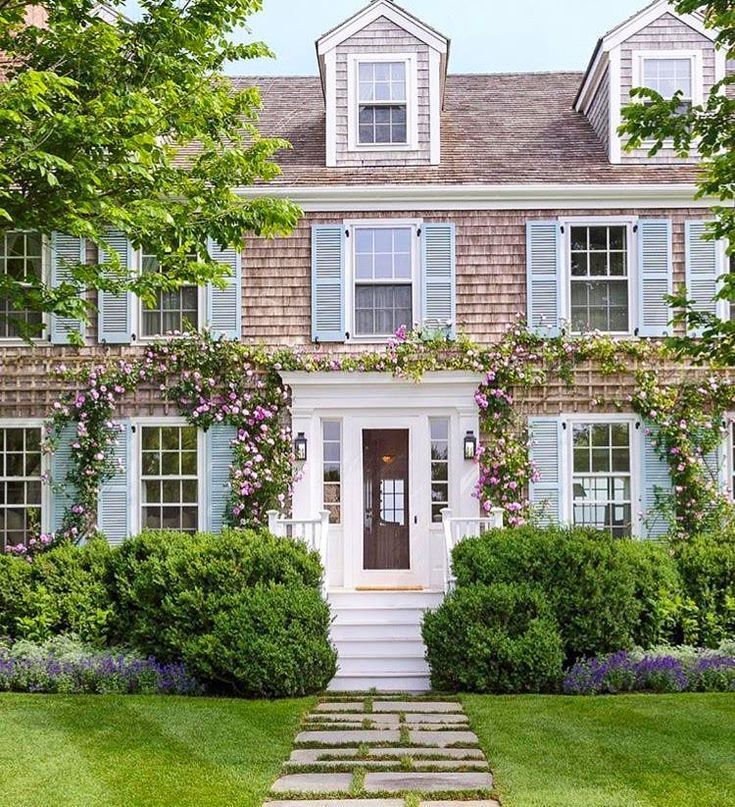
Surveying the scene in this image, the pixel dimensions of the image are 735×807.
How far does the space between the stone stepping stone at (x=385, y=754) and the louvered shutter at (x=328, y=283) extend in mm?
6773

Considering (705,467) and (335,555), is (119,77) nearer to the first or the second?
(335,555)

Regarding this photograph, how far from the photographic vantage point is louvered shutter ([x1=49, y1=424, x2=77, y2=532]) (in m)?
13.9

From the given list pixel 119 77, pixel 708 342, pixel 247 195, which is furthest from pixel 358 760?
pixel 247 195

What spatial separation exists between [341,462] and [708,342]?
5468 millimetres

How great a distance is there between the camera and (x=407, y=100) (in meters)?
14.5

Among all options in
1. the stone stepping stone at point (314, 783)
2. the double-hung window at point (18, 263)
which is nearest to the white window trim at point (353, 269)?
the double-hung window at point (18, 263)

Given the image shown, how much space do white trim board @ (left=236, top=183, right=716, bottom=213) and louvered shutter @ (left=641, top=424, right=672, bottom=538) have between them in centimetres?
282

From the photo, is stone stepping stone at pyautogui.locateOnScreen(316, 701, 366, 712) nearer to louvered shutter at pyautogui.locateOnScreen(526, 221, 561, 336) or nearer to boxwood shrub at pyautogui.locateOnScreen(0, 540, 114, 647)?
boxwood shrub at pyautogui.locateOnScreen(0, 540, 114, 647)

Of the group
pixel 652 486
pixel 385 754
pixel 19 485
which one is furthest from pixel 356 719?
pixel 19 485

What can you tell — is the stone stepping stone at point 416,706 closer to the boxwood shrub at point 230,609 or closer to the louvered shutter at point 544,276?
the boxwood shrub at point 230,609

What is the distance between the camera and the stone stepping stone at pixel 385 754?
25.5 feet

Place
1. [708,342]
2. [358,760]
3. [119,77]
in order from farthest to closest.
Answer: [119,77]
[708,342]
[358,760]

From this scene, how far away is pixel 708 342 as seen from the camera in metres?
9.77

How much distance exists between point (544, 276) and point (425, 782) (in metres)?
8.08
